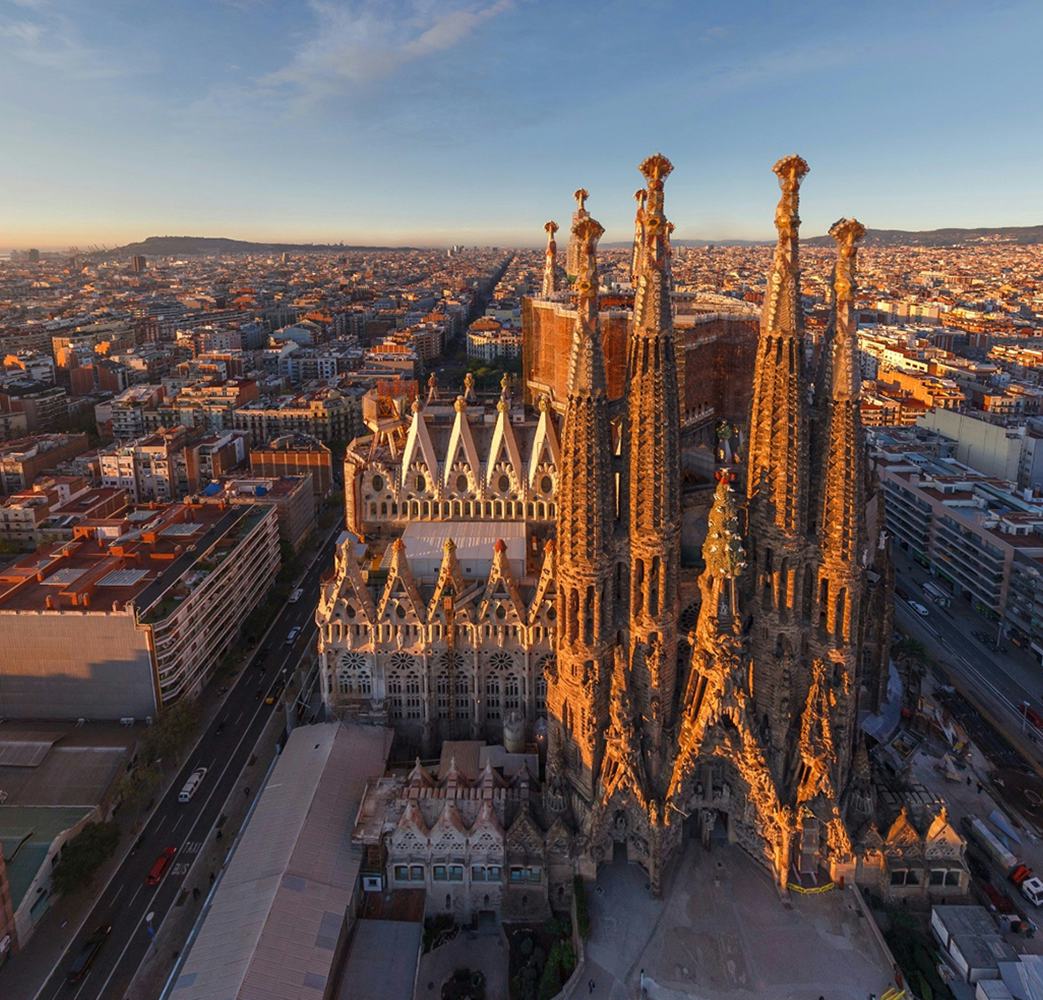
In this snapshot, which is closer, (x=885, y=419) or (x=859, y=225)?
(x=859, y=225)

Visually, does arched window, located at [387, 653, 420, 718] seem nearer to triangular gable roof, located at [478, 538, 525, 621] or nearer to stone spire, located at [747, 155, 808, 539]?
triangular gable roof, located at [478, 538, 525, 621]

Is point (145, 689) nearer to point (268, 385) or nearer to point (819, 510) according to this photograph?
point (819, 510)

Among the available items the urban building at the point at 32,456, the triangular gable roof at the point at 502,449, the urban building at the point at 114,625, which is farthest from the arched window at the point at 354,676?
the urban building at the point at 32,456

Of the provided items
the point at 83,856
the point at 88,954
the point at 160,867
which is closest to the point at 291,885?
the point at 88,954

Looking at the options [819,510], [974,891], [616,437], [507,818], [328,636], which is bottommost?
[974,891]

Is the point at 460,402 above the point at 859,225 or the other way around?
the other way around

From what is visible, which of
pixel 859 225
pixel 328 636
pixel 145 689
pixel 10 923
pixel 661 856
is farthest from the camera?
pixel 145 689

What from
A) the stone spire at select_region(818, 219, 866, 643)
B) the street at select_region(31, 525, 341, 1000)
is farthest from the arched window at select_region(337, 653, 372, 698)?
the stone spire at select_region(818, 219, 866, 643)

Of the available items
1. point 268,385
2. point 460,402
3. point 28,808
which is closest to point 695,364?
point 460,402

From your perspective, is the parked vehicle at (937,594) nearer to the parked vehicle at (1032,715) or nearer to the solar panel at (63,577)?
the parked vehicle at (1032,715)
